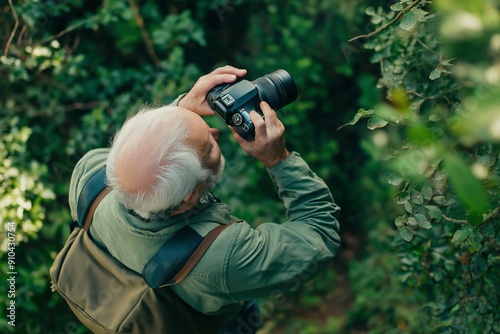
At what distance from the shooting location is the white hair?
1.53m

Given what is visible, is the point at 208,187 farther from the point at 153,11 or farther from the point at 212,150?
the point at 153,11

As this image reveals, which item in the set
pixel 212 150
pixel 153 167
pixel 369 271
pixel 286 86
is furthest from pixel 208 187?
pixel 369 271

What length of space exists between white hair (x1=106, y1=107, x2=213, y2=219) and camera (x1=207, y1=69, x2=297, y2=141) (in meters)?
0.18

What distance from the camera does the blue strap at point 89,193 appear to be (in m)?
1.80

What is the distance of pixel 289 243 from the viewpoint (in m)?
1.65

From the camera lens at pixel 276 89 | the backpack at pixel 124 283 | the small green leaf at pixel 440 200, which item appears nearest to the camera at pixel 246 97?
the camera lens at pixel 276 89

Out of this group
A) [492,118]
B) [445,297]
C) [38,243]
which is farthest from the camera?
[38,243]

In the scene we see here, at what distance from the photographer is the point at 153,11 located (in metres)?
3.25

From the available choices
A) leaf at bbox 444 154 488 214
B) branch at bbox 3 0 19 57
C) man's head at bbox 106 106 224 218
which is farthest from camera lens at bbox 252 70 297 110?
branch at bbox 3 0 19 57

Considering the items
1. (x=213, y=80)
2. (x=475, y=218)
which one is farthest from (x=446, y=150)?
(x=213, y=80)

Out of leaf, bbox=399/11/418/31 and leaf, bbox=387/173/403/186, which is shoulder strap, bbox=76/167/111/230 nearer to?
leaf, bbox=387/173/403/186

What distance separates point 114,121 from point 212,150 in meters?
1.42

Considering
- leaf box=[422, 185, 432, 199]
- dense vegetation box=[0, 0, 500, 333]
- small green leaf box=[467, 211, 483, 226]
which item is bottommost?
dense vegetation box=[0, 0, 500, 333]

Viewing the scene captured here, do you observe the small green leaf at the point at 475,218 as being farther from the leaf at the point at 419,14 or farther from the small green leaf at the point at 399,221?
the leaf at the point at 419,14
